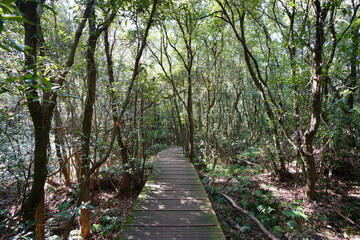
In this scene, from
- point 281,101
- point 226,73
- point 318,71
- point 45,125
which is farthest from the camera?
point 226,73

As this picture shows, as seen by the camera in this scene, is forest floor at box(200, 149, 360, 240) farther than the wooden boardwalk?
Yes

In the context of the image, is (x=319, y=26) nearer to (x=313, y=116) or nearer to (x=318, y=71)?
(x=318, y=71)

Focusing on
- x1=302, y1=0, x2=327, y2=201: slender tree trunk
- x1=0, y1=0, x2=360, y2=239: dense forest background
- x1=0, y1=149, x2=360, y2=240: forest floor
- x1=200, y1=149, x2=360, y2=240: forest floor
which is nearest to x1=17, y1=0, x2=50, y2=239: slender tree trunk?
x1=0, y1=0, x2=360, y2=239: dense forest background

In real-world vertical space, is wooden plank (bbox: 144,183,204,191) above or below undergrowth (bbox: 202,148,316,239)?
above

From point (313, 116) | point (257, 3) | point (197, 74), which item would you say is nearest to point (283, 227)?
point (313, 116)

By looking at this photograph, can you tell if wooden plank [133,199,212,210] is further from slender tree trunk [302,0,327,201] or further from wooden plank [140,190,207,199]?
slender tree trunk [302,0,327,201]

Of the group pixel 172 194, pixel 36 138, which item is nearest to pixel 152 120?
pixel 172 194

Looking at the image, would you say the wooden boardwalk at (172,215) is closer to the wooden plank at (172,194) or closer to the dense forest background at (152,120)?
the wooden plank at (172,194)

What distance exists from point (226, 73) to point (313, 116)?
24.9 ft

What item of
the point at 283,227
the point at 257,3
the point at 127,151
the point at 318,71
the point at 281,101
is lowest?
the point at 283,227

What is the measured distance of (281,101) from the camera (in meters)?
6.20

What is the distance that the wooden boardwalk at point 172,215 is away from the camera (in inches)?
100

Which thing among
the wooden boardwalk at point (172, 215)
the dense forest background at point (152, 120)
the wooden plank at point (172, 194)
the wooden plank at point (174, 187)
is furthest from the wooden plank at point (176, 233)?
the wooden plank at point (174, 187)

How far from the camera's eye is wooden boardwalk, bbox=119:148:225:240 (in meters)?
2.55
